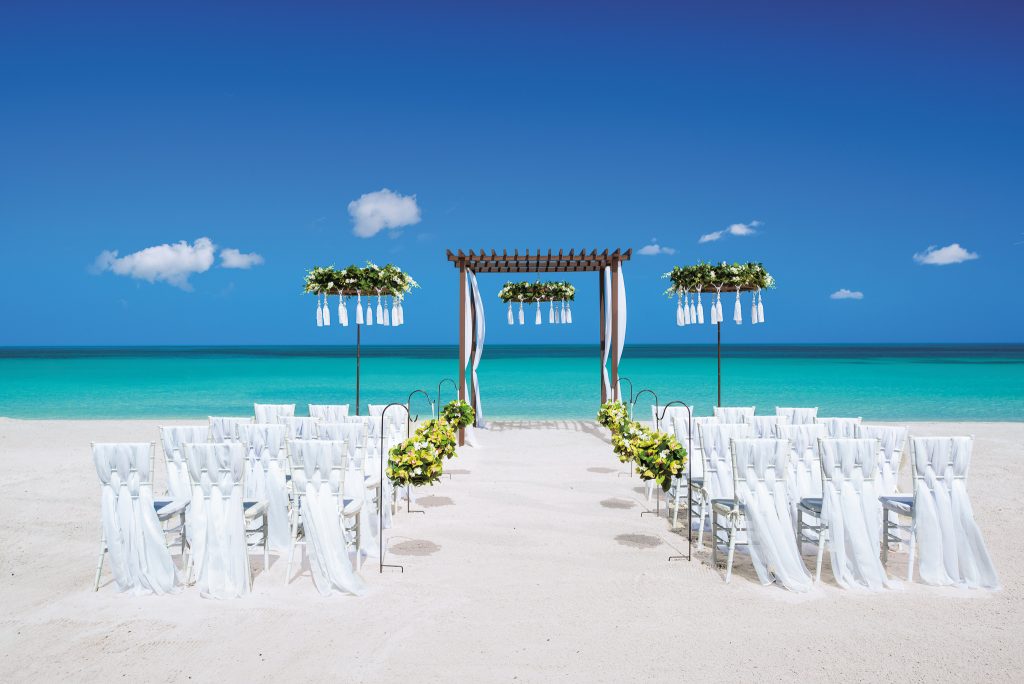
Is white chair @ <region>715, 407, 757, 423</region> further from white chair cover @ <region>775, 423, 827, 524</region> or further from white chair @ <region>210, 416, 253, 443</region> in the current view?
white chair @ <region>210, 416, 253, 443</region>

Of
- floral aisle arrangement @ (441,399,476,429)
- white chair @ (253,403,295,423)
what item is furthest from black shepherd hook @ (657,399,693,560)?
white chair @ (253,403,295,423)

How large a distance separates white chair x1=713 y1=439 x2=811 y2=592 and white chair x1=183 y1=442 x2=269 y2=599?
353 centimetres

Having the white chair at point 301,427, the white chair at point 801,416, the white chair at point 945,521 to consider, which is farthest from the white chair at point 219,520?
the white chair at point 801,416

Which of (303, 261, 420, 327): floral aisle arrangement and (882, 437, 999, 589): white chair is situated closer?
(882, 437, 999, 589): white chair

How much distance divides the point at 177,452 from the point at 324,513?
172 cm

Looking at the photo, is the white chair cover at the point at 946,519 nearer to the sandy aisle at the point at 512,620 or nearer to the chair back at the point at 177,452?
the sandy aisle at the point at 512,620

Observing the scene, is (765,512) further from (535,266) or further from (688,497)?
(535,266)

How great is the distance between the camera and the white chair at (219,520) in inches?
162

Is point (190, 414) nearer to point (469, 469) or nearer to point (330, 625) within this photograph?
point (469, 469)

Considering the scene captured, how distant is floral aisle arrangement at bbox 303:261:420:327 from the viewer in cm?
1026

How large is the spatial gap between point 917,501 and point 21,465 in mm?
11115

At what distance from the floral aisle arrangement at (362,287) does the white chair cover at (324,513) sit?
594cm

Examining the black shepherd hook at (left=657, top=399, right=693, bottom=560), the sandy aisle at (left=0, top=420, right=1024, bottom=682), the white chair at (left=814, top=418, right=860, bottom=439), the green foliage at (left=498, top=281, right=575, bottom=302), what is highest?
the green foliage at (left=498, top=281, right=575, bottom=302)

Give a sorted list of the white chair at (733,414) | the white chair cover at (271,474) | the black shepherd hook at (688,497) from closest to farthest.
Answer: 1. the black shepherd hook at (688,497)
2. the white chair cover at (271,474)
3. the white chair at (733,414)
